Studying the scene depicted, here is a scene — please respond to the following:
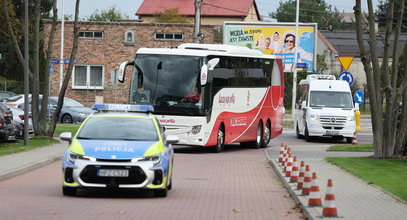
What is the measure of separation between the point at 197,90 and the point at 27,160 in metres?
7.69

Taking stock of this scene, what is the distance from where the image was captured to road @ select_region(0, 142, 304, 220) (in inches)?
506

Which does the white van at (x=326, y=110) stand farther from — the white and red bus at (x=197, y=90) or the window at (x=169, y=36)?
the window at (x=169, y=36)

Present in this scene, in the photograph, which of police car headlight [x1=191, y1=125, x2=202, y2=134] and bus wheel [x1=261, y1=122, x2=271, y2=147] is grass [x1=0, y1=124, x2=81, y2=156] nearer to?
police car headlight [x1=191, y1=125, x2=202, y2=134]

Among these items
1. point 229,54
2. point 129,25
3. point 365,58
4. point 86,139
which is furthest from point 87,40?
point 86,139

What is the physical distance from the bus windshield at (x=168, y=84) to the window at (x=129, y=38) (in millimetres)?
37342

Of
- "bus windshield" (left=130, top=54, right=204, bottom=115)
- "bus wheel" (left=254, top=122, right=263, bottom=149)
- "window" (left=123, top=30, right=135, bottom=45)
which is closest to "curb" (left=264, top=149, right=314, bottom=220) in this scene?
"bus windshield" (left=130, top=54, right=204, bottom=115)

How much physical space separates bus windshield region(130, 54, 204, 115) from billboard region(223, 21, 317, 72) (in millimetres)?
31728

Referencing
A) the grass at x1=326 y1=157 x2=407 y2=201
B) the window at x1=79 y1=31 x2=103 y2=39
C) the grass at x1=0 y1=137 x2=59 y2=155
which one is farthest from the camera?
the window at x1=79 y1=31 x2=103 y2=39

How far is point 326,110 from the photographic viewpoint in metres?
37.9

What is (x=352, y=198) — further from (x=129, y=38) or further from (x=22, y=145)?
(x=129, y=38)

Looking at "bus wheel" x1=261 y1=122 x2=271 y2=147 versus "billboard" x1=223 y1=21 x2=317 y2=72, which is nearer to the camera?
"bus wheel" x1=261 y1=122 x2=271 y2=147

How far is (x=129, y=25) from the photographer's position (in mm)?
66188

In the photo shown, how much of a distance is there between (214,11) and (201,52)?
83706mm

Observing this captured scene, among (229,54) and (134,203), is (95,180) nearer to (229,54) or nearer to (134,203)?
(134,203)
